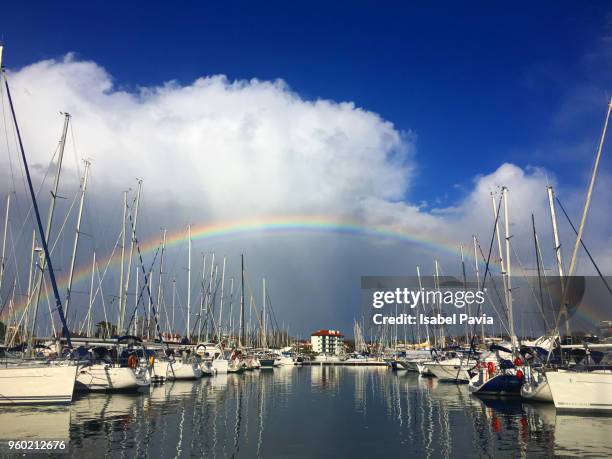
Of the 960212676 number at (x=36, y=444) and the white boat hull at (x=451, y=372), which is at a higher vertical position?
the 960212676 number at (x=36, y=444)

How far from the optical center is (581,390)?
1041 inches

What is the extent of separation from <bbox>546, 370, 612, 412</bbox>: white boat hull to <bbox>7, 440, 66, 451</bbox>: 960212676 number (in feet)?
77.3

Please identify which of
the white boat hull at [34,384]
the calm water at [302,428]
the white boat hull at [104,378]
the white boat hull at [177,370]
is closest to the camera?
the calm water at [302,428]

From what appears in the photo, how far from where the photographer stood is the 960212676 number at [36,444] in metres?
16.9

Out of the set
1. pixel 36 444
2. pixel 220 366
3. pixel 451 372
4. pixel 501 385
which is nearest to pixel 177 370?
pixel 220 366

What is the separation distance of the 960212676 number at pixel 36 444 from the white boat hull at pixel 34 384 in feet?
31.4

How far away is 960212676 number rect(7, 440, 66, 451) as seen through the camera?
16.9m

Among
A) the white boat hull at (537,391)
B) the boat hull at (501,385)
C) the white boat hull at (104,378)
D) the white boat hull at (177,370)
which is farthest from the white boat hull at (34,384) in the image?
the white boat hull at (537,391)

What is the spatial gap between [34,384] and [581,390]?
2856 cm

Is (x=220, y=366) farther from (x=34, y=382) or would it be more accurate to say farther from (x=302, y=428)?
(x=302, y=428)

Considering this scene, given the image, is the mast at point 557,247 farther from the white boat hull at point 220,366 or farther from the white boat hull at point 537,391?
the white boat hull at point 220,366

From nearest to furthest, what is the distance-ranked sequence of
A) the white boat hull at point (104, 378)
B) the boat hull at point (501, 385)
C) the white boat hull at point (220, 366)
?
1. the white boat hull at point (104, 378)
2. the boat hull at point (501, 385)
3. the white boat hull at point (220, 366)

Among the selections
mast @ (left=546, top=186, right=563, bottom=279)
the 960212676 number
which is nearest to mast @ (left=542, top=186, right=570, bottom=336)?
mast @ (left=546, top=186, right=563, bottom=279)

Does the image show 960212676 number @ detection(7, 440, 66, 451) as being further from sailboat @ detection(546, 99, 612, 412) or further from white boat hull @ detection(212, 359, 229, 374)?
white boat hull @ detection(212, 359, 229, 374)
